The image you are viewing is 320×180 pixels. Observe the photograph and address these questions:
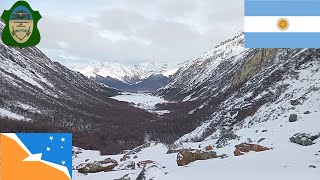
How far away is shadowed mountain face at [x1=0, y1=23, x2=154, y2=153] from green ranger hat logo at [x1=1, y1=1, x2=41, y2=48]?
7880 centimetres

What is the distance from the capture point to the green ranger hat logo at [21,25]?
7223 mm

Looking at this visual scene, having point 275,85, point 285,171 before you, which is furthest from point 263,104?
point 285,171

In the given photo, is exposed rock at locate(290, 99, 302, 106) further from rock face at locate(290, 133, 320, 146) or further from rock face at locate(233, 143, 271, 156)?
rock face at locate(233, 143, 271, 156)

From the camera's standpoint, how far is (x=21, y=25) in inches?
286

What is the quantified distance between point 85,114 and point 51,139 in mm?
144285

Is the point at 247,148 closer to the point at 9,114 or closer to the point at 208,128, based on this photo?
the point at 208,128

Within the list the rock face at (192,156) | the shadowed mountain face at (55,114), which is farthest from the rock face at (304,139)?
the shadowed mountain face at (55,114)

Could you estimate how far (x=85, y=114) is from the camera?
5861 inches

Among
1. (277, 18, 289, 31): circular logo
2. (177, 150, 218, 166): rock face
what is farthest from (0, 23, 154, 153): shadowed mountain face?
(277, 18, 289, 31): circular logo

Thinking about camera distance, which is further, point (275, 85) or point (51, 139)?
point (275, 85)

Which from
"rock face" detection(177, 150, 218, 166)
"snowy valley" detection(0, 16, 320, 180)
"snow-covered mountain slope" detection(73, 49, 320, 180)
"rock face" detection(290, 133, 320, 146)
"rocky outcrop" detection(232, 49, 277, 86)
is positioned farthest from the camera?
"rocky outcrop" detection(232, 49, 277, 86)

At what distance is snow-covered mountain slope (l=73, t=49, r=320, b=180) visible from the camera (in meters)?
16.4

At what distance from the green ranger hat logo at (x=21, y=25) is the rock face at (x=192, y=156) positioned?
1616cm

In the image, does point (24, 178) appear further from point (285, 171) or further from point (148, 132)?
point (148, 132)
